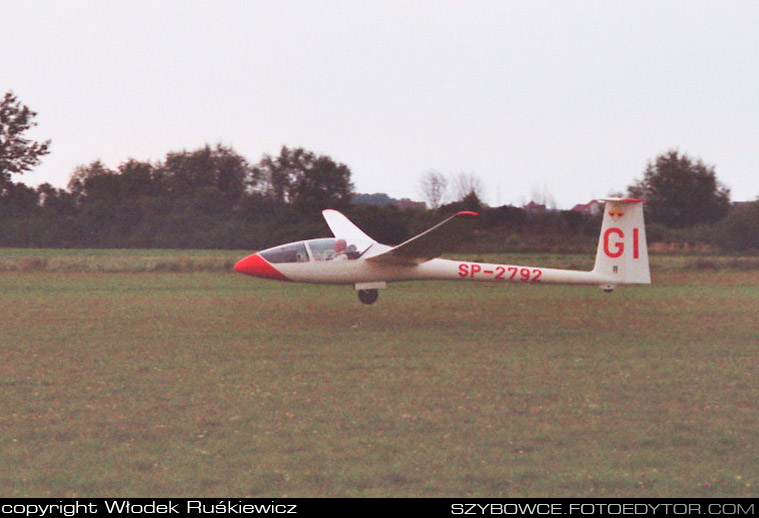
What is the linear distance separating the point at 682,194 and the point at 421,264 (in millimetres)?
21311

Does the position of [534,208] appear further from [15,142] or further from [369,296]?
[15,142]

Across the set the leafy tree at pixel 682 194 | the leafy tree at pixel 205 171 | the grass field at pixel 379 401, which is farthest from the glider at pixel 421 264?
the leafy tree at pixel 205 171

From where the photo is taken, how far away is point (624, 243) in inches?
704

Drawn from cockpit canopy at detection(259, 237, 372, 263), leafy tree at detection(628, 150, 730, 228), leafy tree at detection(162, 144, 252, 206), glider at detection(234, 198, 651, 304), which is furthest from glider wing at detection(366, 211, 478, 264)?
leafy tree at detection(162, 144, 252, 206)

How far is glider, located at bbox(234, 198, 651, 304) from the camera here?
17.8 meters

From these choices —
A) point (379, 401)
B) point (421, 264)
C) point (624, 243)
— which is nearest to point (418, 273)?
point (421, 264)

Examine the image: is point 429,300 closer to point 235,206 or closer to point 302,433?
point 302,433

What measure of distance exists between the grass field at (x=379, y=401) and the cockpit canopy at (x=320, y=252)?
4.09 ft

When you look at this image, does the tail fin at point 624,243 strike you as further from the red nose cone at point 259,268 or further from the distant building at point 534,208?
the distant building at point 534,208
